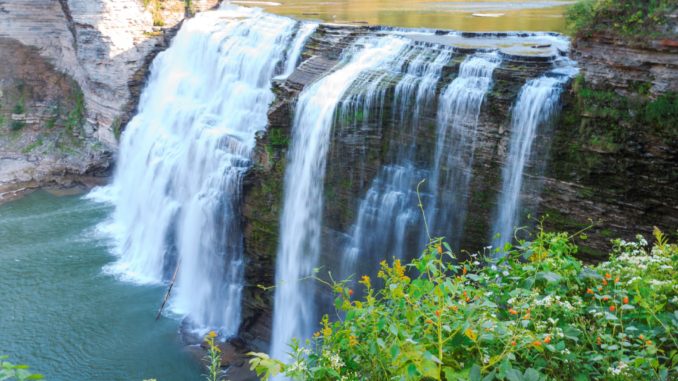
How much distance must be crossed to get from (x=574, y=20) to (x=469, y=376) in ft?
29.2

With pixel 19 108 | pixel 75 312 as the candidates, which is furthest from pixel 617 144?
pixel 19 108

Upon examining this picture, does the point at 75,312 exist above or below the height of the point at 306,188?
below

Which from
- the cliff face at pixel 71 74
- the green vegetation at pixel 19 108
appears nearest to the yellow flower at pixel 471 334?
the cliff face at pixel 71 74

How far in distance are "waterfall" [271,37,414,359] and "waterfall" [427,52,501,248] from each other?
221 centimetres

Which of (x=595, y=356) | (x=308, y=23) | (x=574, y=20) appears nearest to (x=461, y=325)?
(x=595, y=356)

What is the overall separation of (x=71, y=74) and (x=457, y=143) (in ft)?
59.3

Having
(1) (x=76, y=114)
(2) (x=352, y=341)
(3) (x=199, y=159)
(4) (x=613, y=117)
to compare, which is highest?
(4) (x=613, y=117)

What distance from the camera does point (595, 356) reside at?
3.92m

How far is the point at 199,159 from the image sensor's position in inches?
631

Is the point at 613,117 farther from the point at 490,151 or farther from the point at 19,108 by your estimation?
the point at 19,108

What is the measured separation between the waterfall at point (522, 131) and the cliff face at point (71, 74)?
14993 mm

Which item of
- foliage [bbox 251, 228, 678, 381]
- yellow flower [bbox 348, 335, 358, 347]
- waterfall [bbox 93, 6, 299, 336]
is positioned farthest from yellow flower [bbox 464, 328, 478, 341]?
waterfall [bbox 93, 6, 299, 336]

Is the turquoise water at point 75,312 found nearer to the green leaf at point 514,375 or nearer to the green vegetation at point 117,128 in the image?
the green vegetation at point 117,128

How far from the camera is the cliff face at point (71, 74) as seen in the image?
21219 mm
